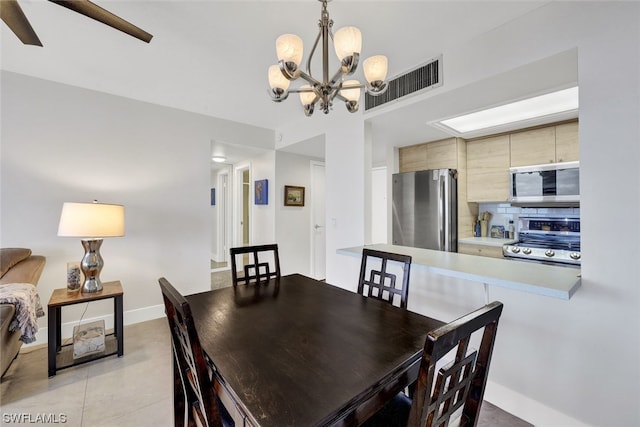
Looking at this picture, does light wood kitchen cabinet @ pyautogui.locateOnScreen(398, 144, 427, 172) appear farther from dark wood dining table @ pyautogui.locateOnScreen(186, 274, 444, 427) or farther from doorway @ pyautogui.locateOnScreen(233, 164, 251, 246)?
doorway @ pyautogui.locateOnScreen(233, 164, 251, 246)

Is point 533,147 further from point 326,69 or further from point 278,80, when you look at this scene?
point 278,80

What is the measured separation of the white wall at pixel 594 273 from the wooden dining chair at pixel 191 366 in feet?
5.52

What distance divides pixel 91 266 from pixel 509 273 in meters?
3.13

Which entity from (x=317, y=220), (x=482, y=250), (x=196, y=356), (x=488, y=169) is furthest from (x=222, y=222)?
(x=196, y=356)

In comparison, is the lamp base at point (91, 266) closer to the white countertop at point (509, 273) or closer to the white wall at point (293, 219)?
the white wall at point (293, 219)

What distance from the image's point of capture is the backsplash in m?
2.84

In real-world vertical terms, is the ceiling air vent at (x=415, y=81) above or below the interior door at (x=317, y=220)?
above

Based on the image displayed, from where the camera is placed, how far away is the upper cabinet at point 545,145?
2.59 meters

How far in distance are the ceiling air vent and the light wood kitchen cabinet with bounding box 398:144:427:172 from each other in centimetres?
140

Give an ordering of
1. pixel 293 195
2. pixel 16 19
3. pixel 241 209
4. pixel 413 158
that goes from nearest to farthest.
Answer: pixel 16 19, pixel 413 158, pixel 293 195, pixel 241 209

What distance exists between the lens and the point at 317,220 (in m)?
4.53

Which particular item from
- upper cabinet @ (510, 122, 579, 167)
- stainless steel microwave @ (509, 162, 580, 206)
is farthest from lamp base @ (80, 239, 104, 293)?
upper cabinet @ (510, 122, 579, 167)

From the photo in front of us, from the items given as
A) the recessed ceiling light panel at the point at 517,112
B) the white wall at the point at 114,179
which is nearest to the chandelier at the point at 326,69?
the recessed ceiling light panel at the point at 517,112

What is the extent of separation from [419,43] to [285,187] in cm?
267
